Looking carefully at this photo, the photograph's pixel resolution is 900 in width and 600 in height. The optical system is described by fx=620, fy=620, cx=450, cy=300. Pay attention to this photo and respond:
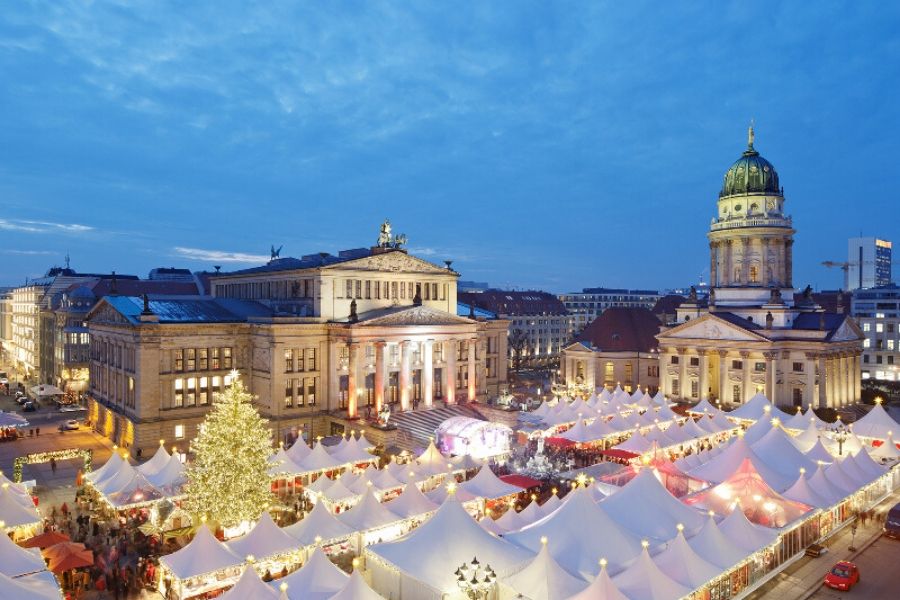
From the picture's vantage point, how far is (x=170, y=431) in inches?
1869

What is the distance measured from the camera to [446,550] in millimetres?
21594

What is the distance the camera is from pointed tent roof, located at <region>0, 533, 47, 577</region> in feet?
68.4

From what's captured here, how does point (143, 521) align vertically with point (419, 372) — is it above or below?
below

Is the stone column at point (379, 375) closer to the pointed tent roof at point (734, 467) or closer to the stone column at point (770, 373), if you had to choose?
the pointed tent roof at point (734, 467)

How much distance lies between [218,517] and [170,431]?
23.2m

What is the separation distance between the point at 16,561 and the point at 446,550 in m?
14.7

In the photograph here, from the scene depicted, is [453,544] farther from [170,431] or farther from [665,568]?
[170,431]

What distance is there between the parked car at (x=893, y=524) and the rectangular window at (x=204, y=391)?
45.0 m

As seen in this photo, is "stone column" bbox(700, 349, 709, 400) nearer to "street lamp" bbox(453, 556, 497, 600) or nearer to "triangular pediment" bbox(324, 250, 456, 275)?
"triangular pediment" bbox(324, 250, 456, 275)

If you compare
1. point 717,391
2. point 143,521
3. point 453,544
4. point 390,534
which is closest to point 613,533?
point 453,544

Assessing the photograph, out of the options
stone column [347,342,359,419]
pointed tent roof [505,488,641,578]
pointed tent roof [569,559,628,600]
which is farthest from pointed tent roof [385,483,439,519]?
stone column [347,342,359,419]

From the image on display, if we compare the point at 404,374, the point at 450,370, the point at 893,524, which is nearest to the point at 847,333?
the point at 893,524

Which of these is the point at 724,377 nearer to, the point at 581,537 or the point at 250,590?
the point at 581,537

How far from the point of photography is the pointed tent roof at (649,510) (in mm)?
24766
